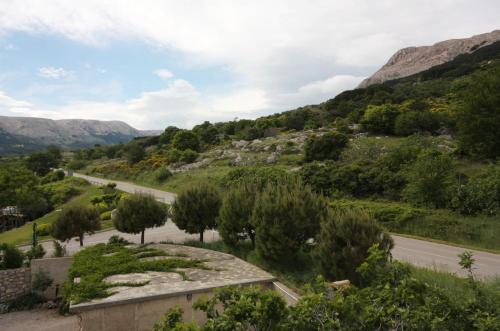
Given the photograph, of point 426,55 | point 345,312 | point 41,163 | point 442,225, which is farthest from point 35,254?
point 426,55

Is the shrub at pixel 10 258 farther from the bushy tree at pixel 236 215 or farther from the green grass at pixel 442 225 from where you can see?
the green grass at pixel 442 225

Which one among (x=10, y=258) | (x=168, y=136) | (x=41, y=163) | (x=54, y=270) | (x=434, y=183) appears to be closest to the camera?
(x=54, y=270)

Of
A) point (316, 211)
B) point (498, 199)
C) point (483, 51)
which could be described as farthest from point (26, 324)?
point (483, 51)

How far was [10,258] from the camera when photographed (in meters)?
15.4

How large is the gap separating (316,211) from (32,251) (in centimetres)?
1423

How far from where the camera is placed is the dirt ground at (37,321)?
12.3 meters

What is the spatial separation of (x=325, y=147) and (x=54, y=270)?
27928 mm

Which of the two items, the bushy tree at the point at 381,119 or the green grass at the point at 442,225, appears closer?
the green grass at the point at 442,225

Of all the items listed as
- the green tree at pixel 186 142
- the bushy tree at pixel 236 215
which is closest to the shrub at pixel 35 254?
the bushy tree at pixel 236 215

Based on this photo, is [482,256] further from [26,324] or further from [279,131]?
[279,131]

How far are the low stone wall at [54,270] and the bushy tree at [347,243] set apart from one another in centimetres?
1182

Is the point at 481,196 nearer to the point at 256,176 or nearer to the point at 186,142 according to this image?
the point at 256,176

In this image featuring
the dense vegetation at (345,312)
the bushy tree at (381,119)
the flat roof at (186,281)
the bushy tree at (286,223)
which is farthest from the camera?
the bushy tree at (381,119)

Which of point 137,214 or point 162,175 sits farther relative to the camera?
point 162,175
